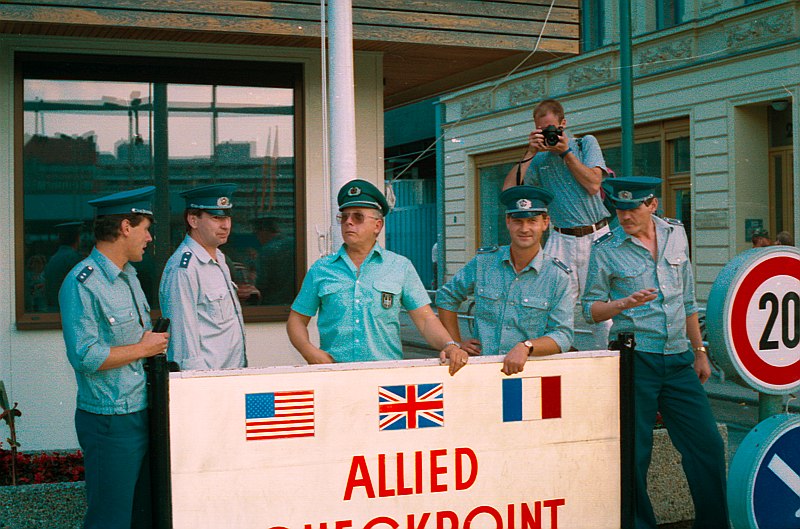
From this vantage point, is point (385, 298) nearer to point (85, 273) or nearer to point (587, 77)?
point (85, 273)

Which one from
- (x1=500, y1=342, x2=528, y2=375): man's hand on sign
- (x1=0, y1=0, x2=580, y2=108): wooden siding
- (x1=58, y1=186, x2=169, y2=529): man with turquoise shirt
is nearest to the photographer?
(x1=58, y1=186, x2=169, y2=529): man with turquoise shirt

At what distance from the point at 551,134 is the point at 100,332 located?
2639 mm

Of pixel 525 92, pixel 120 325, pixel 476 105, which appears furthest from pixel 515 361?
pixel 476 105

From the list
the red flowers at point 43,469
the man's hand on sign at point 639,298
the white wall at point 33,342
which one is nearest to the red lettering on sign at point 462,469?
the man's hand on sign at point 639,298

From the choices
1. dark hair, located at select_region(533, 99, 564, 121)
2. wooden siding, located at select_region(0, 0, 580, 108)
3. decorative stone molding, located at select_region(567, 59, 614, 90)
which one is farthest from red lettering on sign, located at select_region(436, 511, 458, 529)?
decorative stone molding, located at select_region(567, 59, 614, 90)

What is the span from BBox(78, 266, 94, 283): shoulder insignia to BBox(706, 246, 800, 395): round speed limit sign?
2.45m

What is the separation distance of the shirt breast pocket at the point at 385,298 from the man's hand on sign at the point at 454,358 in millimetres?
553

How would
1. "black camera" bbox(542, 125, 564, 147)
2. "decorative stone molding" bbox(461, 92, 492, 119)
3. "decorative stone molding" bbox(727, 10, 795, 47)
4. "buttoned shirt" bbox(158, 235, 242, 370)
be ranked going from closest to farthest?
"buttoned shirt" bbox(158, 235, 242, 370) < "black camera" bbox(542, 125, 564, 147) < "decorative stone molding" bbox(727, 10, 795, 47) < "decorative stone molding" bbox(461, 92, 492, 119)

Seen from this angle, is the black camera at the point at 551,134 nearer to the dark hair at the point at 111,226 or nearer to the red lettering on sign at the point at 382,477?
the red lettering on sign at the point at 382,477

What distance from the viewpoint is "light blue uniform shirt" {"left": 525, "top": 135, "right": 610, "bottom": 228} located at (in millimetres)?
5508

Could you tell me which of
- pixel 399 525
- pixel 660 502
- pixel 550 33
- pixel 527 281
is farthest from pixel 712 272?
pixel 399 525

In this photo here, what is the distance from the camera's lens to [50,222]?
6.98m

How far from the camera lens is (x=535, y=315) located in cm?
447

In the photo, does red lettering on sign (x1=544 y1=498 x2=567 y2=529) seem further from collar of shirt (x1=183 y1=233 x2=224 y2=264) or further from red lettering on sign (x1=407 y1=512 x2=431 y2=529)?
collar of shirt (x1=183 y1=233 x2=224 y2=264)
